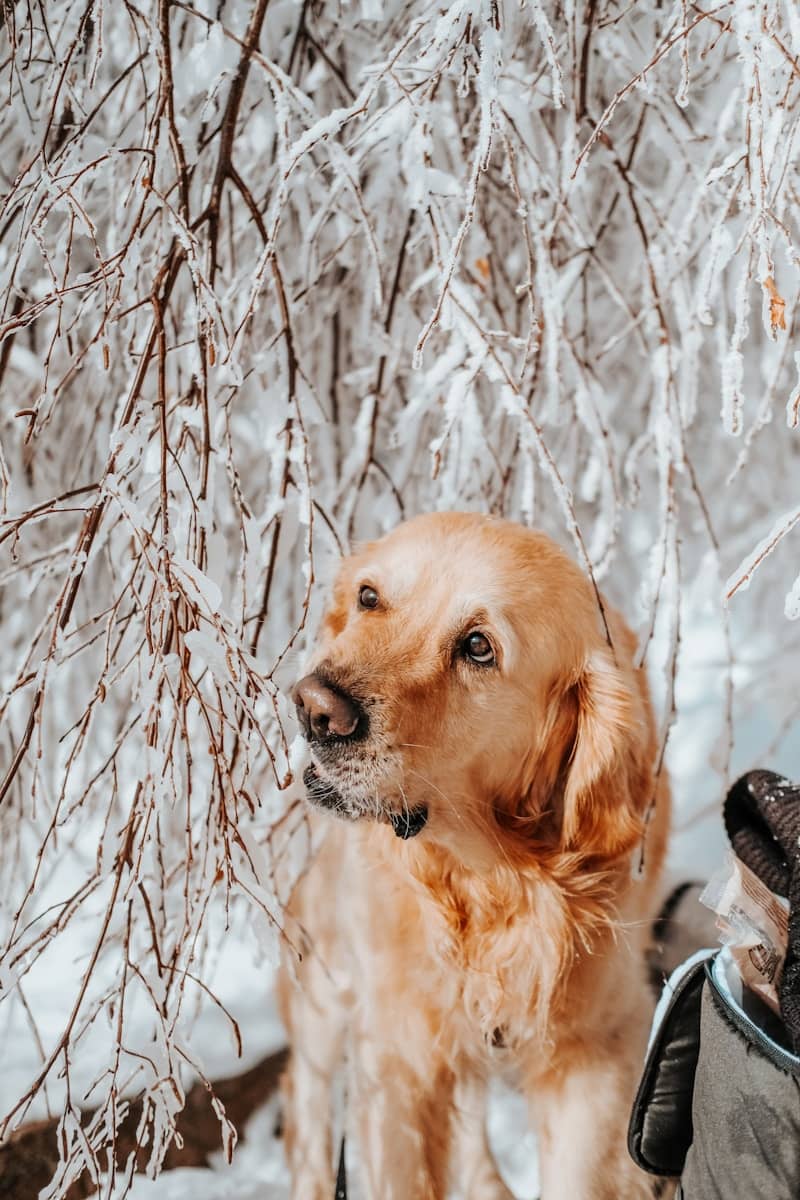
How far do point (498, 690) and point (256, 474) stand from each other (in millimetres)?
1643

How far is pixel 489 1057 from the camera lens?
2.02 metres

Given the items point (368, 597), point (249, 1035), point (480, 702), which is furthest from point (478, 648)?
point (249, 1035)

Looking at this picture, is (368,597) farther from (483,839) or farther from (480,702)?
(483,839)

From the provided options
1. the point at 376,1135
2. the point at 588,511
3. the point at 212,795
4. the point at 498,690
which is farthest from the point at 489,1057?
the point at 588,511

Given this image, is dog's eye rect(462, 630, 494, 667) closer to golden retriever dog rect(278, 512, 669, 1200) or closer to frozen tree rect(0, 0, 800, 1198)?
golden retriever dog rect(278, 512, 669, 1200)

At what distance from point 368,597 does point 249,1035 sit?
1.59m

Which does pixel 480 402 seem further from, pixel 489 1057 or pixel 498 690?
→ pixel 489 1057

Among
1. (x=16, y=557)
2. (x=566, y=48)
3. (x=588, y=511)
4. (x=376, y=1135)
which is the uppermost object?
(x=566, y=48)

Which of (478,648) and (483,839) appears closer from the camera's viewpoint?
(478,648)

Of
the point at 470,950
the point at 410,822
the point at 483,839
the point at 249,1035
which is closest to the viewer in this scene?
the point at 410,822

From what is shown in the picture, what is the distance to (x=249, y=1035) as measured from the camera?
2.79m

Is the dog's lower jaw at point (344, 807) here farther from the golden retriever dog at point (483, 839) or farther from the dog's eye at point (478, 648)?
the dog's eye at point (478, 648)

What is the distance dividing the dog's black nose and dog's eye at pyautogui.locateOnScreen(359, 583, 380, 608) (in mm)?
317

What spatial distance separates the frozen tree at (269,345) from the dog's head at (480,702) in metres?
0.11
